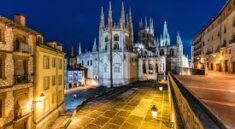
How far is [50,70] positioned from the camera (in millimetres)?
22469

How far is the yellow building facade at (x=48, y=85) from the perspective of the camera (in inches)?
737

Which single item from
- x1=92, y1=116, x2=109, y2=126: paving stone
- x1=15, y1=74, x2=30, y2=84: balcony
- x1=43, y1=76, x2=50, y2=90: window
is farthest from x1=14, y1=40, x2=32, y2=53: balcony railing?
x1=92, y1=116, x2=109, y2=126: paving stone

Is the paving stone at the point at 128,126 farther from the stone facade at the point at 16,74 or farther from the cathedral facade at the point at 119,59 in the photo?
the cathedral facade at the point at 119,59

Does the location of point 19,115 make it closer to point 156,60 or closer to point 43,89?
point 43,89

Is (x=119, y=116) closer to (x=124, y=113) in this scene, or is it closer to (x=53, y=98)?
(x=124, y=113)

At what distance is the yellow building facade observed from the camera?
737 inches

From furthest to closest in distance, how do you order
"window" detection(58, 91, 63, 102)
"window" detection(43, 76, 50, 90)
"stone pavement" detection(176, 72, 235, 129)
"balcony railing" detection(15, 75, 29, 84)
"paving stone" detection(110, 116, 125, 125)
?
"window" detection(58, 91, 63, 102)
"window" detection(43, 76, 50, 90)
"paving stone" detection(110, 116, 125, 125)
"balcony railing" detection(15, 75, 29, 84)
"stone pavement" detection(176, 72, 235, 129)

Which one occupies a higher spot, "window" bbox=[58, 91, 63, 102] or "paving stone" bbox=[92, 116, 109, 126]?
"window" bbox=[58, 91, 63, 102]

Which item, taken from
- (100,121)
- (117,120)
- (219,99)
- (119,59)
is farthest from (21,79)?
(119,59)

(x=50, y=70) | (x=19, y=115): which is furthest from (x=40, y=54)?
(x=19, y=115)

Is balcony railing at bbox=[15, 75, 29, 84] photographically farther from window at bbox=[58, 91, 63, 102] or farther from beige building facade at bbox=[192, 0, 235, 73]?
beige building facade at bbox=[192, 0, 235, 73]

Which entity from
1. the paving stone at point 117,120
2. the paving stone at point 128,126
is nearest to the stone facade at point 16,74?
the paving stone at point 117,120

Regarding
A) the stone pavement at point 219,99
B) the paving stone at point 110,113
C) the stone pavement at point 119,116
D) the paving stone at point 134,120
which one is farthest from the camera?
the paving stone at point 110,113

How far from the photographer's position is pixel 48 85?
21.8 metres
